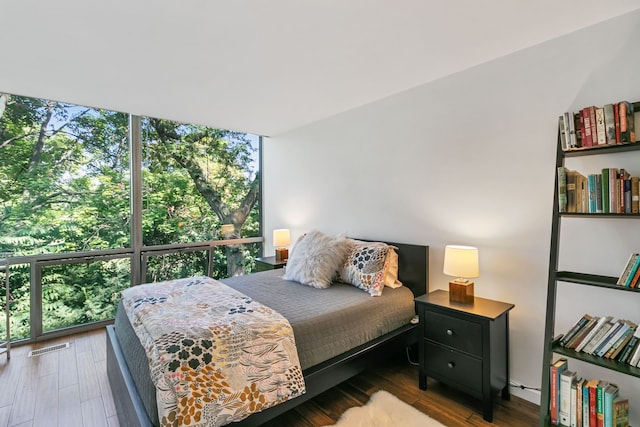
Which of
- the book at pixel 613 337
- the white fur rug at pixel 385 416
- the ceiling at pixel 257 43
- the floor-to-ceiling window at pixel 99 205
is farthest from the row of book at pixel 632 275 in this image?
the floor-to-ceiling window at pixel 99 205

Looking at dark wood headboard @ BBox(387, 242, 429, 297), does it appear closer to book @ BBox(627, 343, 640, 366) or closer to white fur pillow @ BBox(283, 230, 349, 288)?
white fur pillow @ BBox(283, 230, 349, 288)

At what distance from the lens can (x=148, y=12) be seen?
174cm

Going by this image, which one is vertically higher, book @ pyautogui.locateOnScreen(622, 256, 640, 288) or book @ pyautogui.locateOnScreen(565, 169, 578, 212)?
book @ pyautogui.locateOnScreen(565, 169, 578, 212)

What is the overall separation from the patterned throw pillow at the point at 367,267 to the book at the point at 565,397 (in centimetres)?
120

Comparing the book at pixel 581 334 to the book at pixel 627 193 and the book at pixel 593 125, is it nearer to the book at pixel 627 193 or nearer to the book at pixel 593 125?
the book at pixel 627 193

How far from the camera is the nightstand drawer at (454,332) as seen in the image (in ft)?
6.61


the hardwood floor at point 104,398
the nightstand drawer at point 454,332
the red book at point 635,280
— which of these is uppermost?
the red book at point 635,280

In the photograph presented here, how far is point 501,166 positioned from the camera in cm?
231

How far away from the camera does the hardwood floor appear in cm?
197

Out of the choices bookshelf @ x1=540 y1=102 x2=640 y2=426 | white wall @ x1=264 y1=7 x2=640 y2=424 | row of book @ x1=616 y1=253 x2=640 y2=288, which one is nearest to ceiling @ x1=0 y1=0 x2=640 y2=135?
white wall @ x1=264 y1=7 x2=640 y2=424

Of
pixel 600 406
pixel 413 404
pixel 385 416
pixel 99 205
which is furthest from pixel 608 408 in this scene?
pixel 99 205

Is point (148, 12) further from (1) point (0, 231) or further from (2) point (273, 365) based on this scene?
(1) point (0, 231)

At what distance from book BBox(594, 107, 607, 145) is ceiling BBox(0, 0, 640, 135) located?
633mm

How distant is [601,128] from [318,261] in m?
2.08
